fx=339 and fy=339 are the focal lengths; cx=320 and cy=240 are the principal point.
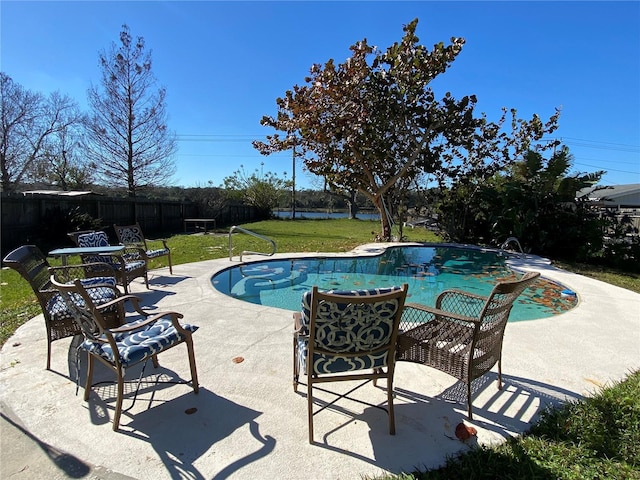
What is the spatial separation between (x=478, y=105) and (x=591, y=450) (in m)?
12.0

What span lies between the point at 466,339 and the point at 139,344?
2.43 m

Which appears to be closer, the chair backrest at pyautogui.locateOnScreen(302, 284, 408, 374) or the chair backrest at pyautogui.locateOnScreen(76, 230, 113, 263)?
the chair backrest at pyautogui.locateOnScreen(302, 284, 408, 374)

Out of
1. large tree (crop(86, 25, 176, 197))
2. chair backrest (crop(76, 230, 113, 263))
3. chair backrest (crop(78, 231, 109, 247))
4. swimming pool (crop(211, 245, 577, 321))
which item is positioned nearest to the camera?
chair backrest (crop(76, 230, 113, 263))

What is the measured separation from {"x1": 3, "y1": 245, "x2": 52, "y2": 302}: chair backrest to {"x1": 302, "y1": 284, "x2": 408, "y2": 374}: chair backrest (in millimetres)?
2654

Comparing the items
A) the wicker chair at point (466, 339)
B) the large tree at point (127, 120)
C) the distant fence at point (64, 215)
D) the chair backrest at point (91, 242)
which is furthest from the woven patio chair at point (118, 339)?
the large tree at point (127, 120)

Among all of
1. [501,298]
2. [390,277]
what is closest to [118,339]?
[501,298]

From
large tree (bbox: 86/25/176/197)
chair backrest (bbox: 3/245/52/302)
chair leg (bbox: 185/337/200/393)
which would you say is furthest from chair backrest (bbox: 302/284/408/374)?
large tree (bbox: 86/25/176/197)

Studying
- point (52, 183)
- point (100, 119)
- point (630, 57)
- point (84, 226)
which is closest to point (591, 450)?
point (630, 57)

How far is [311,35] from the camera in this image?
36.6ft

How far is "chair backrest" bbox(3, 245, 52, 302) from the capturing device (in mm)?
3003

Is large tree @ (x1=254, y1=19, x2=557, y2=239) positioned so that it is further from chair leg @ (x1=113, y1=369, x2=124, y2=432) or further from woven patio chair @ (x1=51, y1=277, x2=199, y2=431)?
chair leg @ (x1=113, y1=369, x2=124, y2=432)

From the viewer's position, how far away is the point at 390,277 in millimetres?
8461

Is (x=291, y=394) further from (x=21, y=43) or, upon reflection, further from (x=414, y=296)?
(x=21, y=43)

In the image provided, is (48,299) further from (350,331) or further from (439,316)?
(439,316)
